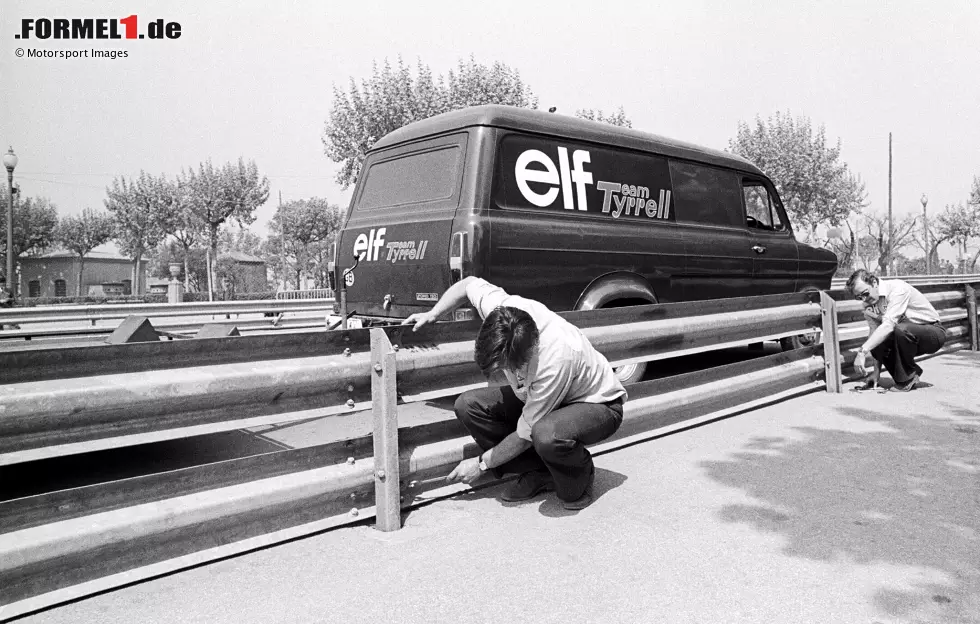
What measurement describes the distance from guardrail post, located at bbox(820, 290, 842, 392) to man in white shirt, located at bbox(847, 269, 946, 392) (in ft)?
1.00

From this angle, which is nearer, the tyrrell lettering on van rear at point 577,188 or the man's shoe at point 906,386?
the tyrrell lettering on van rear at point 577,188

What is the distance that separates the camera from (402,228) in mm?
6055

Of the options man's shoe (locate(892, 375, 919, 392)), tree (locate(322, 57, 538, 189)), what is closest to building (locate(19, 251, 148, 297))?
tree (locate(322, 57, 538, 189))

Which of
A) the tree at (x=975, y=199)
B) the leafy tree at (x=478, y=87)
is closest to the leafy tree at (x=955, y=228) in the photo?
the tree at (x=975, y=199)

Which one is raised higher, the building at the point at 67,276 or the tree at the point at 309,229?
the tree at the point at 309,229

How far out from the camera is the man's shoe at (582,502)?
11.8 feet

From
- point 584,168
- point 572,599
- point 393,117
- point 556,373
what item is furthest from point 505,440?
point 393,117

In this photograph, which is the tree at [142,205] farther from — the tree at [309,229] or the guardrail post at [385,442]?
the guardrail post at [385,442]

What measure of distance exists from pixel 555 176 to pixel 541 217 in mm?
457

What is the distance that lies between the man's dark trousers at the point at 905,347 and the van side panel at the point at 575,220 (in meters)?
1.99

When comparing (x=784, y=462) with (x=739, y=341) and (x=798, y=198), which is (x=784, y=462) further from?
(x=798, y=198)

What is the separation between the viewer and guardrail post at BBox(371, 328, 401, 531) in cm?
333

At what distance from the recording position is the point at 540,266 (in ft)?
18.9

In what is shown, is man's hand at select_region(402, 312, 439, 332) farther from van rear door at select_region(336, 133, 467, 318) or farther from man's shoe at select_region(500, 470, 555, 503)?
van rear door at select_region(336, 133, 467, 318)
